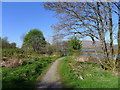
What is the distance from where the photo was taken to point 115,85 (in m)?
5.20

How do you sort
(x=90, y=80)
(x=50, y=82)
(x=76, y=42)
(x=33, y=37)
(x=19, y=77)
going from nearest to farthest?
(x=50, y=82), (x=90, y=80), (x=19, y=77), (x=33, y=37), (x=76, y=42)

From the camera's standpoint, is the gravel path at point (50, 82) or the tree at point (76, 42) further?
the tree at point (76, 42)

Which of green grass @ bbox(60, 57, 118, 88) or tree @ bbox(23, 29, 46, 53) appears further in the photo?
tree @ bbox(23, 29, 46, 53)

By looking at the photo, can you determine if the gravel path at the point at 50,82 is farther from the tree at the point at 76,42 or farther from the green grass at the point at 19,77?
the tree at the point at 76,42

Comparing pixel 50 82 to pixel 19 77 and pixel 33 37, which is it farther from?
pixel 33 37

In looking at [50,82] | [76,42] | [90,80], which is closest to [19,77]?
[50,82]

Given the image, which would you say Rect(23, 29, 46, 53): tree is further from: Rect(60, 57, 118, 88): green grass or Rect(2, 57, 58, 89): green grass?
Rect(60, 57, 118, 88): green grass

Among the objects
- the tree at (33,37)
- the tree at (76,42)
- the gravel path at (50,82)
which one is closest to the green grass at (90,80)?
the gravel path at (50,82)

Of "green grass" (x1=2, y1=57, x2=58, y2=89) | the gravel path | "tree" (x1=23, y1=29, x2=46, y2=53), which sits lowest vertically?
the gravel path

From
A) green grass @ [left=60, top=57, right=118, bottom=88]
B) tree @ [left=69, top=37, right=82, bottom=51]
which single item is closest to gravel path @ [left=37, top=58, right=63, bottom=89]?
green grass @ [left=60, top=57, right=118, bottom=88]

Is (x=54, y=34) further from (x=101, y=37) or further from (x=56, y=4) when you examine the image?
(x=101, y=37)

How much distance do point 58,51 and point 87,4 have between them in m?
22.4

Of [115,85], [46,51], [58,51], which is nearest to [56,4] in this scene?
[115,85]

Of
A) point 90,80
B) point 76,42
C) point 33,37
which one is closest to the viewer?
point 90,80
